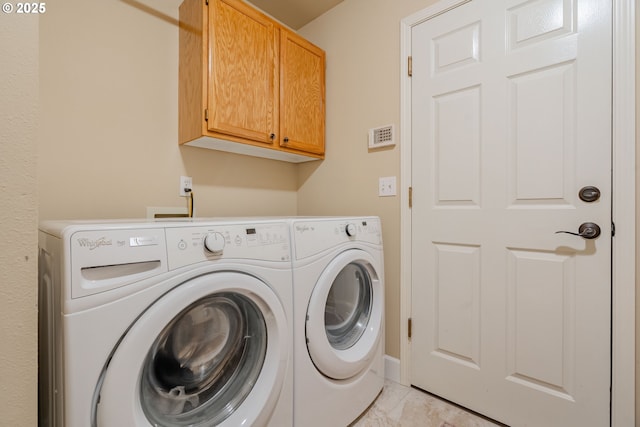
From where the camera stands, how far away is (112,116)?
1425mm

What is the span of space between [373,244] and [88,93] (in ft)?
5.05

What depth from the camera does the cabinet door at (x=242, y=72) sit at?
1.44 metres

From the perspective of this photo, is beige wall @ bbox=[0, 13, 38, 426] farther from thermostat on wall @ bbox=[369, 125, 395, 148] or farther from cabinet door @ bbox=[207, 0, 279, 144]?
thermostat on wall @ bbox=[369, 125, 395, 148]

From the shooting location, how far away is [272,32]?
169cm

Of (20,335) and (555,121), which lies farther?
(555,121)

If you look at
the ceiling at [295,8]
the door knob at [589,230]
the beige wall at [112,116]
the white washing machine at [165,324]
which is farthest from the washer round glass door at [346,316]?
the ceiling at [295,8]

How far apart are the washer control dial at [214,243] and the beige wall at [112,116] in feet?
2.96

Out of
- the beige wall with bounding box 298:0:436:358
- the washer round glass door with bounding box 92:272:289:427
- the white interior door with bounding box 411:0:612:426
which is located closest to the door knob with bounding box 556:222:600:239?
the white interior door with bounding box 411:0:612:426

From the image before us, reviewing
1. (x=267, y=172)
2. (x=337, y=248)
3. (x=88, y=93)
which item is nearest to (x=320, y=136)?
(x=267, y=172)

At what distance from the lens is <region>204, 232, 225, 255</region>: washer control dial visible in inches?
33.1

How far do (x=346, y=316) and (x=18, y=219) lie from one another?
1280 mm

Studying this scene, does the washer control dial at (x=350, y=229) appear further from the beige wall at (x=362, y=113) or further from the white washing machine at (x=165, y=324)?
the beige wall at (x=362, y=113)

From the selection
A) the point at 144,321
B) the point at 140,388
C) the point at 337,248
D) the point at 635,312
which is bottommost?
the point at 140,388

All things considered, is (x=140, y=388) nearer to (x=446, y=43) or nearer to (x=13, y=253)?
(x=13, y=253)
